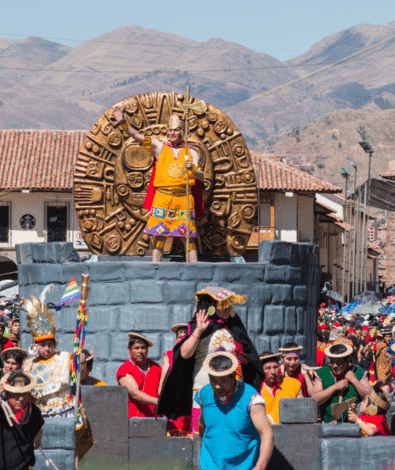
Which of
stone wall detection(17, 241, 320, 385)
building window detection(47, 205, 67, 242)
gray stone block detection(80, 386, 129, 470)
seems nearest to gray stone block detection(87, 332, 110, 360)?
stone wall detection(17, 241, 320, 385)

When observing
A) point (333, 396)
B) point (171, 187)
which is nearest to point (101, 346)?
point (171, 187)

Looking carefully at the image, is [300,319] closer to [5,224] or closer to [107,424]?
[107,424]

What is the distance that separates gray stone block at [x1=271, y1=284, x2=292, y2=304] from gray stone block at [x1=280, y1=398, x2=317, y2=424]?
334 centimetres

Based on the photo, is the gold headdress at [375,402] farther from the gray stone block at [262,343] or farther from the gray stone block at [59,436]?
the gray stone block at [262,343]

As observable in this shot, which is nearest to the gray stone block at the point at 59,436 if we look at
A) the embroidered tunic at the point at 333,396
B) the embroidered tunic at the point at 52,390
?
the embroidered tunic at the point at 52,390

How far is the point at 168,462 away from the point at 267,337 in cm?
319

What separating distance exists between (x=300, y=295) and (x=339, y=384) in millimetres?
3296

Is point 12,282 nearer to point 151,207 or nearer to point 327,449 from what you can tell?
point 151,207

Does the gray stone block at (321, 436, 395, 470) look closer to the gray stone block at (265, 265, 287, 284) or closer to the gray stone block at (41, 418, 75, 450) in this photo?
the gray stone block at (41, 418, 75, 450)

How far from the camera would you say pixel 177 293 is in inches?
390

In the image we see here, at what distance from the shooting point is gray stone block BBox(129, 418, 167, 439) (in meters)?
7.29

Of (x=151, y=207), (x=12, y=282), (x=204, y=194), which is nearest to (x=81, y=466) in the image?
(x=151, y=207)

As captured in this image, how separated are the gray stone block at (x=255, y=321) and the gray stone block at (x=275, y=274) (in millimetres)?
384

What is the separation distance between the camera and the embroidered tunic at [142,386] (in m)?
7.91
